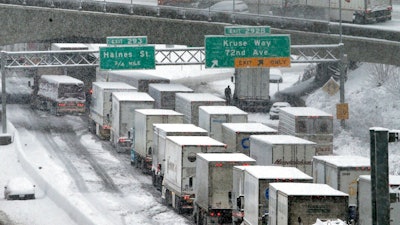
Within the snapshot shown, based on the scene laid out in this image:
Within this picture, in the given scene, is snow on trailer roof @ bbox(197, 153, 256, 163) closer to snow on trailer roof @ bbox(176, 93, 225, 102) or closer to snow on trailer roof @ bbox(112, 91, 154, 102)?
snow on trailer roof @ bbox(112, 91, 154, 102)

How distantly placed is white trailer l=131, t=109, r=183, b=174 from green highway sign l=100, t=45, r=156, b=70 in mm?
11867

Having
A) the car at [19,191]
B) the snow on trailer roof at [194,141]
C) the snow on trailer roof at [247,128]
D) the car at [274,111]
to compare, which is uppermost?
the snow on trailer roof at [247,128]

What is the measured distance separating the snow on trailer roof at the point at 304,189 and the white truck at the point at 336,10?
4512 centimetres

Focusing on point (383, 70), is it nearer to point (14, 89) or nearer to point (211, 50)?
point (211, 50)

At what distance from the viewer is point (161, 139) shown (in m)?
46.1

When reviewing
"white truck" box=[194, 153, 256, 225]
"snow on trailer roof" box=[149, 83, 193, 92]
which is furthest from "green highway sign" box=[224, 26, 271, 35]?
"white truck" box=[194, 153, 256, 225]

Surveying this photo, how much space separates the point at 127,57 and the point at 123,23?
1305 cm

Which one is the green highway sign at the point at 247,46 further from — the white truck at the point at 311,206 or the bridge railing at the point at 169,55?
the white truck at the point at 311,206

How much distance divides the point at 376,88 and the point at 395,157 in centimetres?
2597

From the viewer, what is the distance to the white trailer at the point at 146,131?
169 feet

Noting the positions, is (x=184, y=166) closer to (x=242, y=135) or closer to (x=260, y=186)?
(x=242, y=135)

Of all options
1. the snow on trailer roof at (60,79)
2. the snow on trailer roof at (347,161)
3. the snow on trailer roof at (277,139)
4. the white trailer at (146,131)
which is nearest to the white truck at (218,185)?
the snow on trailer roof at (347,161)

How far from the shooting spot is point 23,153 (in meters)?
57.6

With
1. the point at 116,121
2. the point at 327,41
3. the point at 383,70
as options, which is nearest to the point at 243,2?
the point at 327,41
